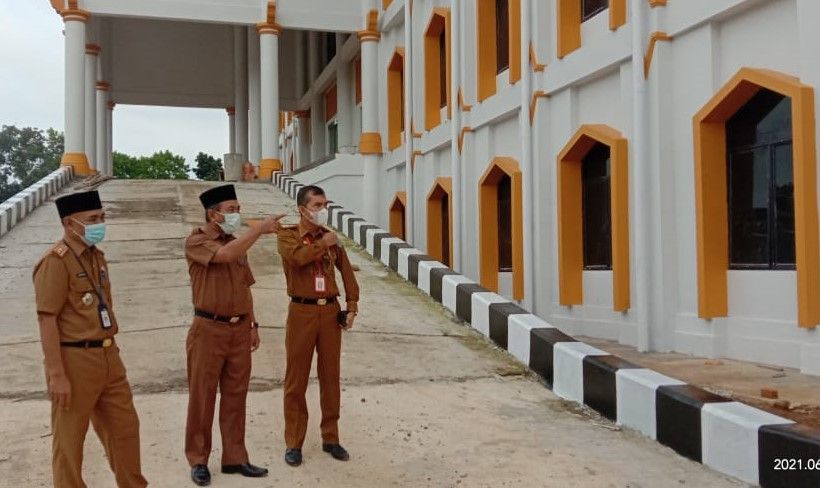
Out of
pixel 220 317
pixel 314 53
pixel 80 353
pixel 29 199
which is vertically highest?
pixel 314 53

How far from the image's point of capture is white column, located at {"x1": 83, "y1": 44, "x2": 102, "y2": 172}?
21719 mm

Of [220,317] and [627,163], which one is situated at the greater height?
[627,163]

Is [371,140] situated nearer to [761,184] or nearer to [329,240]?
[761,184]

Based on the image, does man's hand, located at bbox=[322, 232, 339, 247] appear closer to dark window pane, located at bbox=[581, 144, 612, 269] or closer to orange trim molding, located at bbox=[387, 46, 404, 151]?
dark window pane, located at bbox=[581, 144, 612, 269]

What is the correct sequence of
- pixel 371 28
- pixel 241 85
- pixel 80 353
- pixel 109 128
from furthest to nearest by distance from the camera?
pixel 109 128
pixel 241 85
pixel 371 28
pixel 80 353

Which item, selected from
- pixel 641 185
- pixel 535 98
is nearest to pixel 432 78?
pixel 535 98

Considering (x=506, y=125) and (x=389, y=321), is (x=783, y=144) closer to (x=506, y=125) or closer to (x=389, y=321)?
(x=389, y=321)

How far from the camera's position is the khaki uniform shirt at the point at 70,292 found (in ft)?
11.7

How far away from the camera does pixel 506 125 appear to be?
11.6 m

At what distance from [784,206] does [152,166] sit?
7056 cm

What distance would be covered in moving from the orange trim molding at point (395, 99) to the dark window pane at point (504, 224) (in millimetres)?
5709

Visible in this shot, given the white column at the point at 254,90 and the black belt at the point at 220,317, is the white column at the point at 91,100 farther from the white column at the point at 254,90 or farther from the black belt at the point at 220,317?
the black belt at the point at 220,317

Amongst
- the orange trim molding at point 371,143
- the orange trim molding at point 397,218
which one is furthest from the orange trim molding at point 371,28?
the orange trim molding at point 397,218

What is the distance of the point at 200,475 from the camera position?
4133 mm
